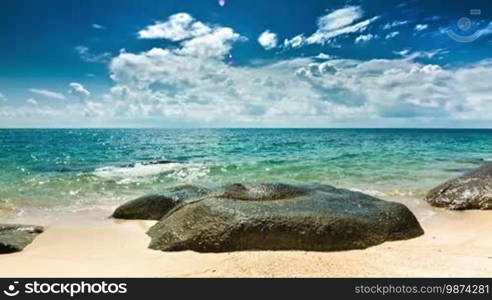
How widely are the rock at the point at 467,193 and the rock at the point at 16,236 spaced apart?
952 centimetres

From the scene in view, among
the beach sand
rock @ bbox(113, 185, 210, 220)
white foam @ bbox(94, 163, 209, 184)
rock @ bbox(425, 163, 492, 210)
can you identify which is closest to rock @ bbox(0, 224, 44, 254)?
the beach sand

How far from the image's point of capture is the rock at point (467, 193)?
12.3 m

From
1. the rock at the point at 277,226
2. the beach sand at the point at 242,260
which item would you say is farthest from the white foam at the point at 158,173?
the rock at the point at 277,226

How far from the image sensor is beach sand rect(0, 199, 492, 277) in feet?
20.7

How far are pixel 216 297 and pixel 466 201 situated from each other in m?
9.40

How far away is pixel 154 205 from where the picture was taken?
11148 millimetres

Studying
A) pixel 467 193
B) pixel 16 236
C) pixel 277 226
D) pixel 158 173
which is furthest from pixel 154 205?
pixel 158 173

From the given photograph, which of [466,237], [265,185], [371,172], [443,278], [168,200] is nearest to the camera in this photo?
[443,278]

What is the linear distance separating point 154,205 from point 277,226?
14.4 feet

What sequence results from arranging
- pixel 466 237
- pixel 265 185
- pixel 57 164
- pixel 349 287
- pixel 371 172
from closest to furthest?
pixel 349 287 < pixel 466 237 < pixel 265 185 < pixel 371 172 < pixel 57 164

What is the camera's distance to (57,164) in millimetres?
27531

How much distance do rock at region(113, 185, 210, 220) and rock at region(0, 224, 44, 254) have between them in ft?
6.71

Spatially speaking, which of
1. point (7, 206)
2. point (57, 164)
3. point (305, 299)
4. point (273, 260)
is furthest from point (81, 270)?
point (57, 164)

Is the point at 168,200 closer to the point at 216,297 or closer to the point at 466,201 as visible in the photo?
the point at 216,297
